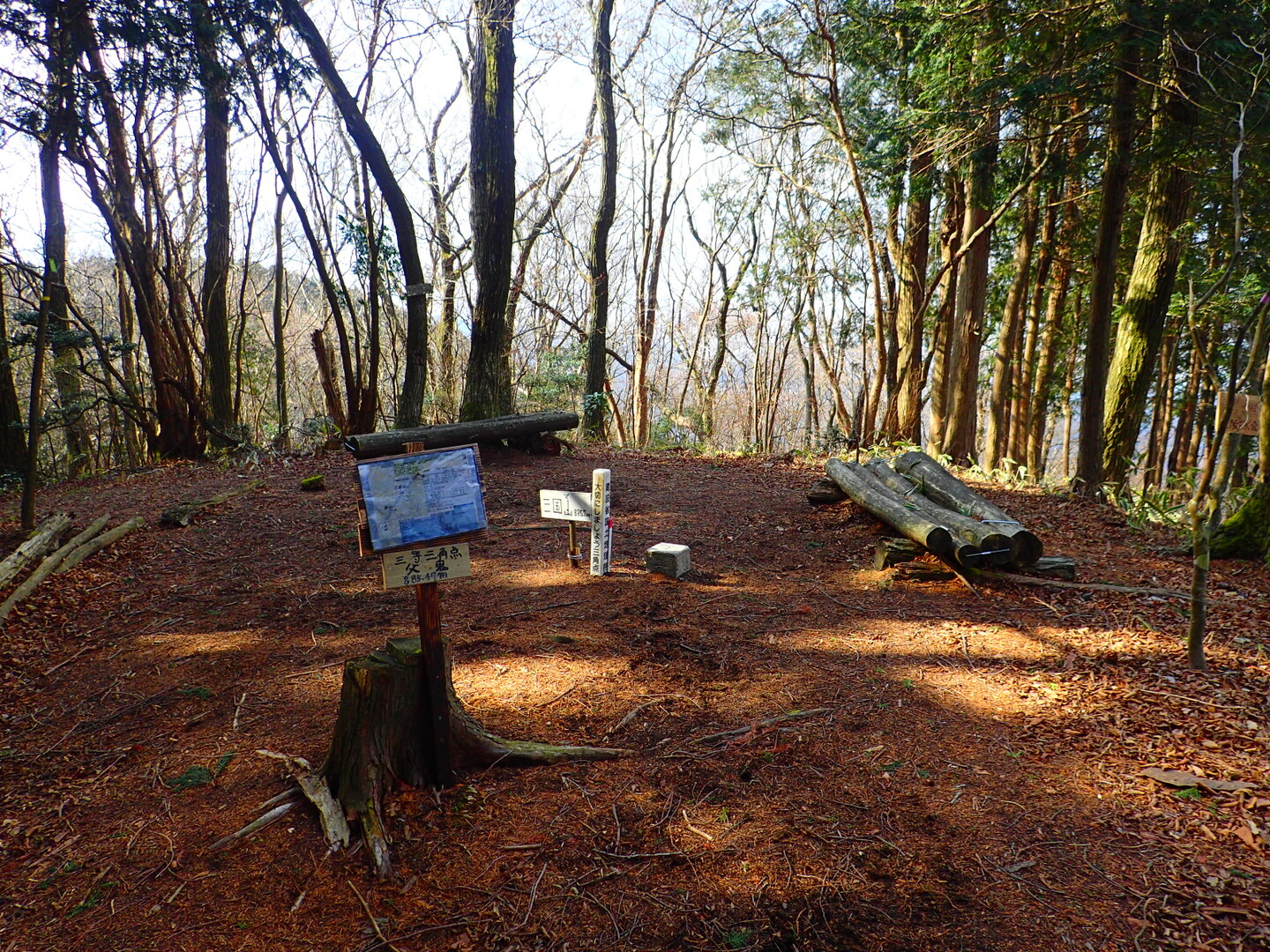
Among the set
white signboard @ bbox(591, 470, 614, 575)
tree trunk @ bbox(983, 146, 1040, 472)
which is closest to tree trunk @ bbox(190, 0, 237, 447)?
white signboard @ bbox(591, 470, 614, 575)

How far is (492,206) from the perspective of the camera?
31.6 ft

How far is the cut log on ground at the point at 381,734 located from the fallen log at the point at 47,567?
11.7ft

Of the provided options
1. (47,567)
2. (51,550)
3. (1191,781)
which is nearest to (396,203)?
(51,550)

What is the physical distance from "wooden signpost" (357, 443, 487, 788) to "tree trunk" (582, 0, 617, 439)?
36.8 feet

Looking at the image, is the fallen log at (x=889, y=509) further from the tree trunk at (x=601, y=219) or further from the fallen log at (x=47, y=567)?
the tree trunk at (x=601, y=219)

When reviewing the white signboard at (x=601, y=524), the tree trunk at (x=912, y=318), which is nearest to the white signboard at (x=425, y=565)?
the white signboard at (x=601, y=524)

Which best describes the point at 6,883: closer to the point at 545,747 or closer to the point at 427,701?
the point at 427,701

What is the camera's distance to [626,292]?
2581 cm

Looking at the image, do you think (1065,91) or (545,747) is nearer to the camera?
(545,747)

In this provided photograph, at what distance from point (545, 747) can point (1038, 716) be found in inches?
97.2

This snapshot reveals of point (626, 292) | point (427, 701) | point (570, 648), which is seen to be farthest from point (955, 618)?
point (626, 292)

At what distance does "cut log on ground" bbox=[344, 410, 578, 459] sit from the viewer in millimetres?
7805

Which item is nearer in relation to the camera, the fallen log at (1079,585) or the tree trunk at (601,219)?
Result: the fallen log at (1079,585)

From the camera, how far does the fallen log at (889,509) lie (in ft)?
16.9
